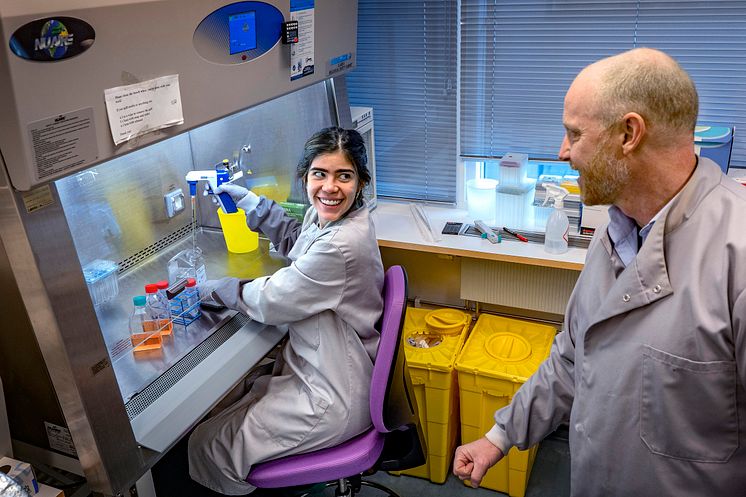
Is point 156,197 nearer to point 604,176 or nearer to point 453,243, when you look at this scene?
point 453,243

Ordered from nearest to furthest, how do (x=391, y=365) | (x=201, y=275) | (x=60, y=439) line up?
(x=60, y=439), (x=391, y=365), (x=201, y=275)

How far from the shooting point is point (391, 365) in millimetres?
1730

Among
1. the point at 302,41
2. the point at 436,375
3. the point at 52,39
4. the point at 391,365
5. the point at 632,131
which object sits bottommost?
the point at 436,375

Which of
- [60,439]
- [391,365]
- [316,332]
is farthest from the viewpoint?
[316,332]

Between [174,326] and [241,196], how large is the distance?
47 centimetres

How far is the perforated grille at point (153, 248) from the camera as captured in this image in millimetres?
2033

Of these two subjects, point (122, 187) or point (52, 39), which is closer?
point (52, 39)

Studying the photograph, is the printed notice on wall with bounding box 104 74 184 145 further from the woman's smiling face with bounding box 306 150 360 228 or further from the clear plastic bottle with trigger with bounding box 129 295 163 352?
the clear plastic bottle with trigger with bounding box 129 295 163 352

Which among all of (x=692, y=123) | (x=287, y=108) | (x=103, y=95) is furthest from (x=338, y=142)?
(x=692, y=123)

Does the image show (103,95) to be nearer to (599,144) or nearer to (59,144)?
(59,144)

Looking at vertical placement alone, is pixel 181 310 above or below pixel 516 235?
above

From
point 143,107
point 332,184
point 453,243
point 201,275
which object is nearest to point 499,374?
point 453,243

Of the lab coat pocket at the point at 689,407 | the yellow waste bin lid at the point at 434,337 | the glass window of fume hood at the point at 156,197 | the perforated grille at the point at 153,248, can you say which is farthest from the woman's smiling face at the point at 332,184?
the lab coat pocket at the point at 689,407

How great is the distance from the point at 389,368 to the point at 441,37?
5.06 feet
